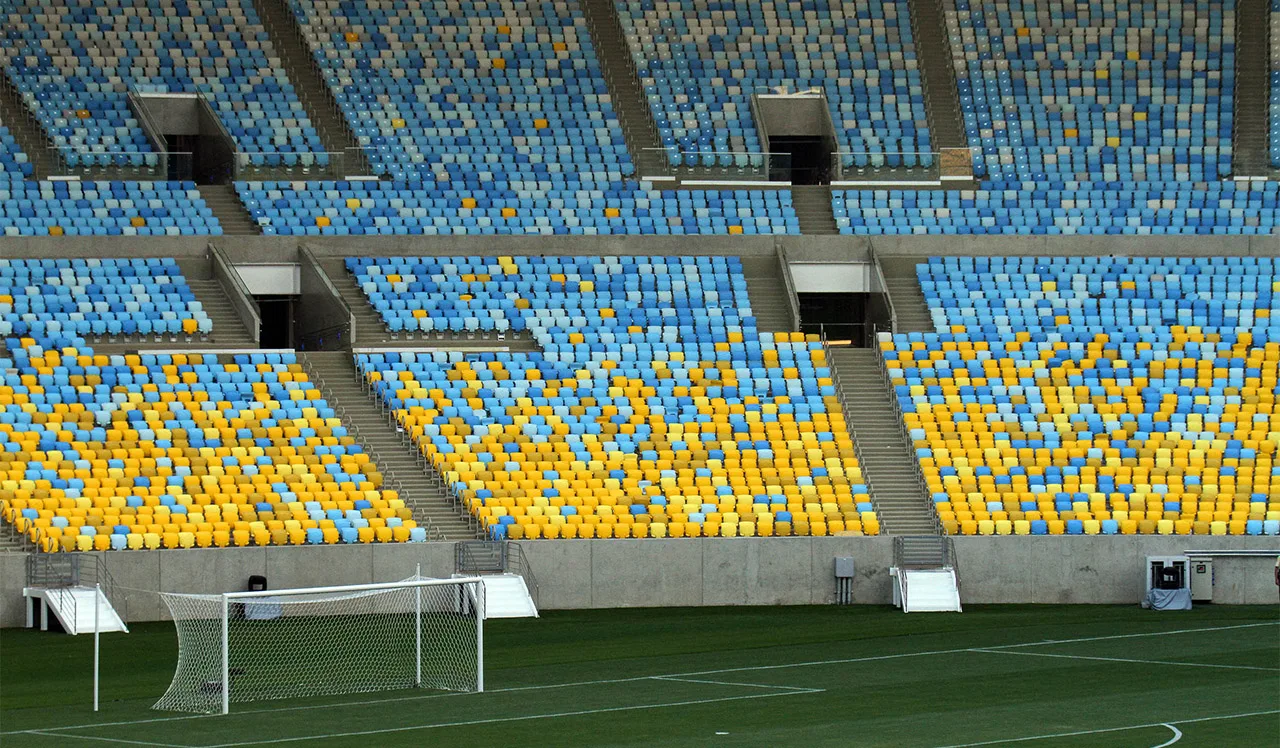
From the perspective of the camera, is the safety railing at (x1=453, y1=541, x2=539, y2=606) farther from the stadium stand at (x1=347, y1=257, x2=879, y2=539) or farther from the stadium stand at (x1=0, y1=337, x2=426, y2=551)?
the stadium stand at (x1=0, y1=337, x2=426, y2=551)

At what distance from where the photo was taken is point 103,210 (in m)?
42.9

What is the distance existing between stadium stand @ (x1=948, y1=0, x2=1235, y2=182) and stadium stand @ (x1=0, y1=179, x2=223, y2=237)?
18346mm

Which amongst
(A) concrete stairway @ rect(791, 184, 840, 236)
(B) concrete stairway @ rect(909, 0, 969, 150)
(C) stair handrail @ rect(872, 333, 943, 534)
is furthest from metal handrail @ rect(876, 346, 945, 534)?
(B) concrete stairway @ rect(909, 0, 969, 150)

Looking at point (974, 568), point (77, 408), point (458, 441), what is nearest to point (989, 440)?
point (974, 568)

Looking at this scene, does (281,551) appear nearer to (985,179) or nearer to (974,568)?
Result: (974,568)

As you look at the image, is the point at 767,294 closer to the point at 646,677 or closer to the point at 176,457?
the point at 176,457

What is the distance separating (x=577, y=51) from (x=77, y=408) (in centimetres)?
1870

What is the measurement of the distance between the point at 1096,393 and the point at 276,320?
57.1ft

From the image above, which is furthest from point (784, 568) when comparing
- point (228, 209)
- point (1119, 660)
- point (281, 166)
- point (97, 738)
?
point (97, 738)

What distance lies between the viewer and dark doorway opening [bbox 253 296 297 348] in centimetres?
4372

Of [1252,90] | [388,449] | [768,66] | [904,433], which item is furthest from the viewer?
[768,66]

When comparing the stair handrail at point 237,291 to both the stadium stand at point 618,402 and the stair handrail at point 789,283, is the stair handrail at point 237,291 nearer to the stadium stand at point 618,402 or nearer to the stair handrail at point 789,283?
the stadium stand at point 618,402

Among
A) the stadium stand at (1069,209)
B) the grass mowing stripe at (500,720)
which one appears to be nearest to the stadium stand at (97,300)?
the stadium stand at (1069,209)

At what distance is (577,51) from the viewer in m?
50.1
